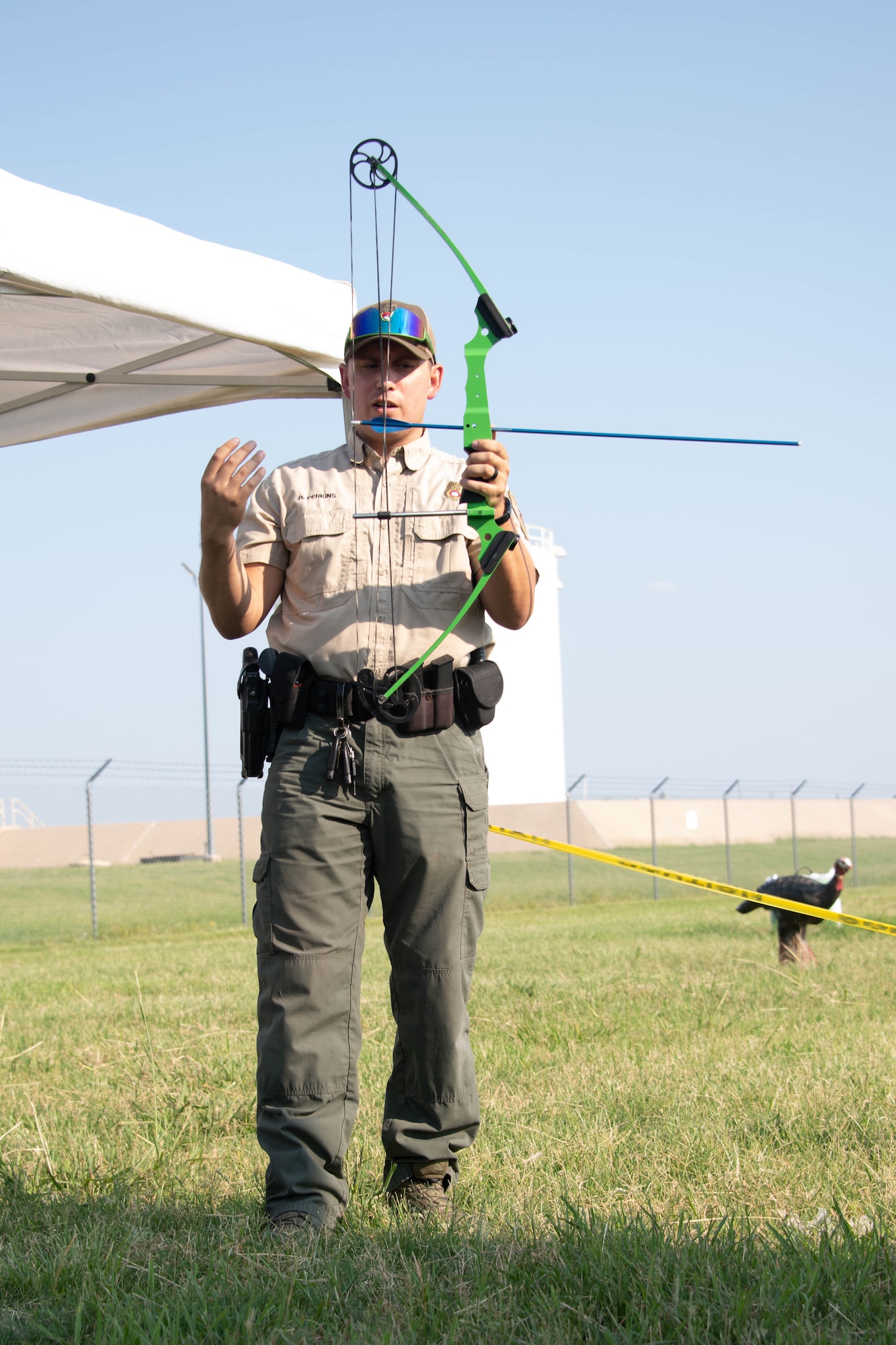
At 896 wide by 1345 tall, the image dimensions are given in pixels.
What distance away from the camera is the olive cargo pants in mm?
2965

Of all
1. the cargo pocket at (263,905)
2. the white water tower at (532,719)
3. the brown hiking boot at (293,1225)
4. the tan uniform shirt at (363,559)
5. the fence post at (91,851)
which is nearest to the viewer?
the brown hiking boot at (293,1225)

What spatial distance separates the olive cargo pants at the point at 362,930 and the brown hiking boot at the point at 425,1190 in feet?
0.07

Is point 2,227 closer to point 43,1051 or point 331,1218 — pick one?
point 331,1218

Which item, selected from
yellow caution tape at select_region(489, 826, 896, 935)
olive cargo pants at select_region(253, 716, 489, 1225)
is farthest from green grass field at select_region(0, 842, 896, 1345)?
yellow caution tape at select_region(489, 826, 896, 935)

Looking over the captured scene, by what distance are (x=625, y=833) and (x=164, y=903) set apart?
2362cm

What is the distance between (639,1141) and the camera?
3.41 meters

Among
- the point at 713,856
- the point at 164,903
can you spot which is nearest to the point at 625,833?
the point at 713,856

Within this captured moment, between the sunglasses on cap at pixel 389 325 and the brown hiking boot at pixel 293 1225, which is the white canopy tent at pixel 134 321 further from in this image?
the brown hiking boot at pixel 293 1225

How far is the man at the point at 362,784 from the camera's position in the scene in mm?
2939

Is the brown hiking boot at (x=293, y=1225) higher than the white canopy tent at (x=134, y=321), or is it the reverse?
the white canopy tent at (x=134, y=321)

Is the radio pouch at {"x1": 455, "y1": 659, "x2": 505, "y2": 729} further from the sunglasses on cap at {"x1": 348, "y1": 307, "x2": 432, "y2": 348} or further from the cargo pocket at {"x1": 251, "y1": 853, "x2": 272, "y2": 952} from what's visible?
the sunglasses on cap at {"x1": 348, "y1": 307, "x2": 432, "y2": 348}

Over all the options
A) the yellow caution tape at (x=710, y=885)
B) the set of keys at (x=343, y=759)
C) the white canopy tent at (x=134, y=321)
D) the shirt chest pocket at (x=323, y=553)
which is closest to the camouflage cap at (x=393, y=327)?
the shirt chest pocket at (x=323, y=553)

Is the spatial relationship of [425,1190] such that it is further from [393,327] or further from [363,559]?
[393,327]

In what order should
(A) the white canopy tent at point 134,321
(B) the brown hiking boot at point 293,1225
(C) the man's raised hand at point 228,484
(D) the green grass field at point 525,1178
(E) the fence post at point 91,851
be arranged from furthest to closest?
(E) the fence post at point 91,851, (A) the white canopy tent at point 134,321, (C) the man's raised hand at point 228,484, (B) the brown hiking boot at point 293,1225, (D) the green grass field at point 525,1178
